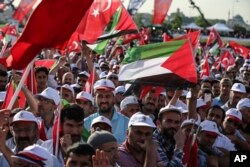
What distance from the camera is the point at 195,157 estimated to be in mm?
7059

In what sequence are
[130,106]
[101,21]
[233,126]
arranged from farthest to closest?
[101,21] < [130,106] < [233,126]

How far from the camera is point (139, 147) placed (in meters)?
6.58

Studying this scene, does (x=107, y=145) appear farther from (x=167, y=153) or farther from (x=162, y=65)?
(x=162, y=65)

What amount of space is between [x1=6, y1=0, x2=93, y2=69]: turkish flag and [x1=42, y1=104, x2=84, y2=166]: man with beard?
76 cm

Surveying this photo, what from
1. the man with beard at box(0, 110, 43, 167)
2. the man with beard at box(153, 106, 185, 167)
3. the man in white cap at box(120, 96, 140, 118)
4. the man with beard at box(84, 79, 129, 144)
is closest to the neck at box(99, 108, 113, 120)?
the man with beard at box(84, 79, 129, 144)

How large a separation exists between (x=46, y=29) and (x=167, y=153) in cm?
179

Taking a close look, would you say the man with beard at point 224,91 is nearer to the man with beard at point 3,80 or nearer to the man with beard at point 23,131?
the man with beard at point 3,80

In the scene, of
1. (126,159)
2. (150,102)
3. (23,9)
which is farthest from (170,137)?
(23,9)

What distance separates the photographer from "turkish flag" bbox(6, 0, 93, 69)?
6.04 m

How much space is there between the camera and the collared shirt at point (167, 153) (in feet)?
22.3

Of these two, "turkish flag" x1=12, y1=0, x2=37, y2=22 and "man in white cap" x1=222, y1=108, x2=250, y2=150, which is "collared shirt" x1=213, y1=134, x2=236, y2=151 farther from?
"turkish flag" x1=12, y1=0, x2=37, y2=22

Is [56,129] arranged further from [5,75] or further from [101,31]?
[101,31]

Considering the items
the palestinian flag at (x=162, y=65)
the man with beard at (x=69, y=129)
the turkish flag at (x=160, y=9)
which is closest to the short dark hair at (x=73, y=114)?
the man with beard at (x=69, y=129)

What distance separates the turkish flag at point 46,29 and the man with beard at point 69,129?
0.76 meters
